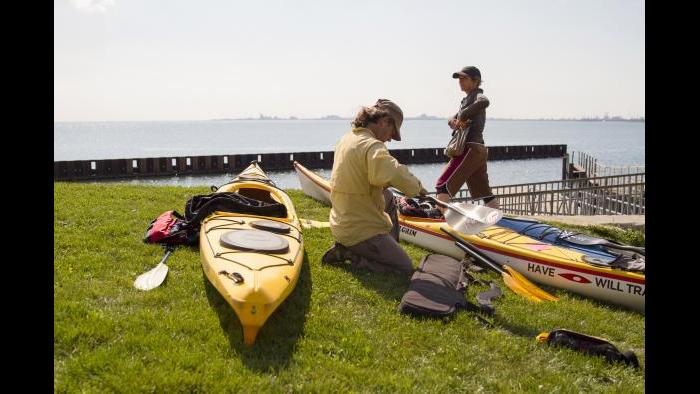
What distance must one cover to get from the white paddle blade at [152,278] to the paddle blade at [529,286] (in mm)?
3557

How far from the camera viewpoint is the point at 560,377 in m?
3.51

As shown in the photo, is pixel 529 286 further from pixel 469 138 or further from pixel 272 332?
pixel 272 332

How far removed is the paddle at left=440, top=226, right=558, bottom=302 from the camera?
5.28 m

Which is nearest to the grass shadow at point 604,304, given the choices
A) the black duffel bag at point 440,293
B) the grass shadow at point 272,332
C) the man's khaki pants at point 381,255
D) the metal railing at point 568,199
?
the black duffel bag at point 440,293

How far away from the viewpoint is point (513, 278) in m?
5.57

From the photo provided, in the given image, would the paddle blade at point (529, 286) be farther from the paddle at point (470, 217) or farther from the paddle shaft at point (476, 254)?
the paddle at point (470, 217)

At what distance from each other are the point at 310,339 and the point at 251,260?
2.72 ft

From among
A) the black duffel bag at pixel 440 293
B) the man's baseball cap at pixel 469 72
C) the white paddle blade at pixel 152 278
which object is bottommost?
the black duffel bag at pixel 440 293

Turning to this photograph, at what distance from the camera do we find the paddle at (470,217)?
18.6ft

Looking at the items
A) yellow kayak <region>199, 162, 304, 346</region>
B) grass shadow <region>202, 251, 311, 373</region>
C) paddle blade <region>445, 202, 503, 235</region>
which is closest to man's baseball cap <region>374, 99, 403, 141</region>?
paddle blade <region>445, 202, 503, 235</region>

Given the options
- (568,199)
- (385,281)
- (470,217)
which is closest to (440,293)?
(385,281)
